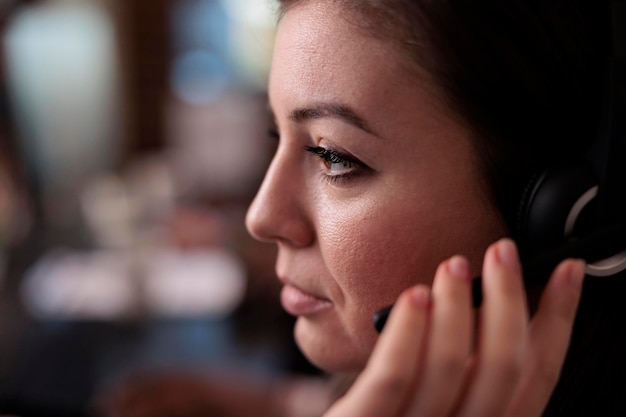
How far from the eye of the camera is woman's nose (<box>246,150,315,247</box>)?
74cm

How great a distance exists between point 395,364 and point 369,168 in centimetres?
22

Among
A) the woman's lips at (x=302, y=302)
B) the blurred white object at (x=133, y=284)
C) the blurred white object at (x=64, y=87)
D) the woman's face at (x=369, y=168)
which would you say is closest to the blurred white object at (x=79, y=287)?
the blurred white object at (x=133, y=284)

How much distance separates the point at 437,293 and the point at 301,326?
0.29 m

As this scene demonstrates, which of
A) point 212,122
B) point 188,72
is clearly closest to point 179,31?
point 188,72

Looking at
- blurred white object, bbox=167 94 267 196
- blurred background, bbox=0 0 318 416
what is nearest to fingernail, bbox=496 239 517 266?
blurred background, bbox=0 0 318 416

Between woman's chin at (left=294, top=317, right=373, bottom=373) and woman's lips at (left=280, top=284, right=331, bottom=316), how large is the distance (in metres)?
0.01

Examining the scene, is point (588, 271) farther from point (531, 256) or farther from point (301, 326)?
point (301, 326)

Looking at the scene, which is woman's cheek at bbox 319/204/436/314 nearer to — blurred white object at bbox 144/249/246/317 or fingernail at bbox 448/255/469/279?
fingernail at bbox 448/255/469/279

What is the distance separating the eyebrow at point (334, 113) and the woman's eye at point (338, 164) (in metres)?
0.04

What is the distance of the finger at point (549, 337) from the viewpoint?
1.89 ft

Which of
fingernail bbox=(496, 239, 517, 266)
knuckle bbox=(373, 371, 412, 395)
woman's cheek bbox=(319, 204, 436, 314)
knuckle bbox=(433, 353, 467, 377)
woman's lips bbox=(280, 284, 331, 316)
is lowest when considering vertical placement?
woman's lips bbox=(280, 284, 331, 316)

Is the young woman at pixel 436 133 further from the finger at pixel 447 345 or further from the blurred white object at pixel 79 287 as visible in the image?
the blurred white object at pixel 79 287

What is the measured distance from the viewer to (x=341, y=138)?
67cm

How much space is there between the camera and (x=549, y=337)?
0.58 metres
